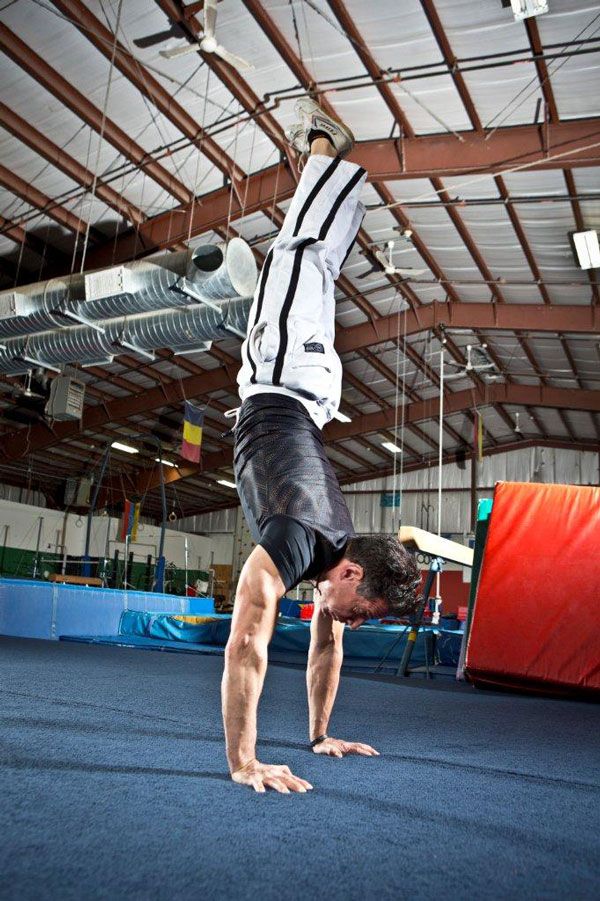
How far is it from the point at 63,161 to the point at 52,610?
4.77 m

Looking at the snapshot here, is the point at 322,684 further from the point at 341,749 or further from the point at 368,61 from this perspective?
the point at 368,61

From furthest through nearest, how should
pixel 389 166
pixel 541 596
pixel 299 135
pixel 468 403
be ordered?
pixel 468 403 → pixel 389 166 → pixel 541 596 → pixel 299 135

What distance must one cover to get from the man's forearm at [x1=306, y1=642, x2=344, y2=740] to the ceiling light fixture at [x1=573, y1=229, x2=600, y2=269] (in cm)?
781

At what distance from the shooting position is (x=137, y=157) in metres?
7.80

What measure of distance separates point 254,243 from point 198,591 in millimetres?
7632

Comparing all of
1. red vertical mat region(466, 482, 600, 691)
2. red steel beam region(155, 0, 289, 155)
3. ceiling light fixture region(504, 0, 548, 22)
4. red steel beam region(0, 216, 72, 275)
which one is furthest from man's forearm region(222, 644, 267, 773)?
red steel beam region(0, 216, 72, 275)

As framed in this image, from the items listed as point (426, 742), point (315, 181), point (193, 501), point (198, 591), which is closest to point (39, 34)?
point (315, 181)

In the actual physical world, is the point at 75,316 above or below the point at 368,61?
below

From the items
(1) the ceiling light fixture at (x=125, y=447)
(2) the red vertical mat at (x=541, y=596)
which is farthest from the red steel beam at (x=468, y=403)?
(2) the red vertical mat at (x=541, y=596)

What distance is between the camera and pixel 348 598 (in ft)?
5.39

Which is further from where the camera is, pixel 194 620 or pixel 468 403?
pixel 468 403

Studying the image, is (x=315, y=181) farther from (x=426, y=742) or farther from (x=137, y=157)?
(x=137, y=157)

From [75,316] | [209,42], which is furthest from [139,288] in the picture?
[209,42]

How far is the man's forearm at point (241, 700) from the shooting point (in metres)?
1.40
